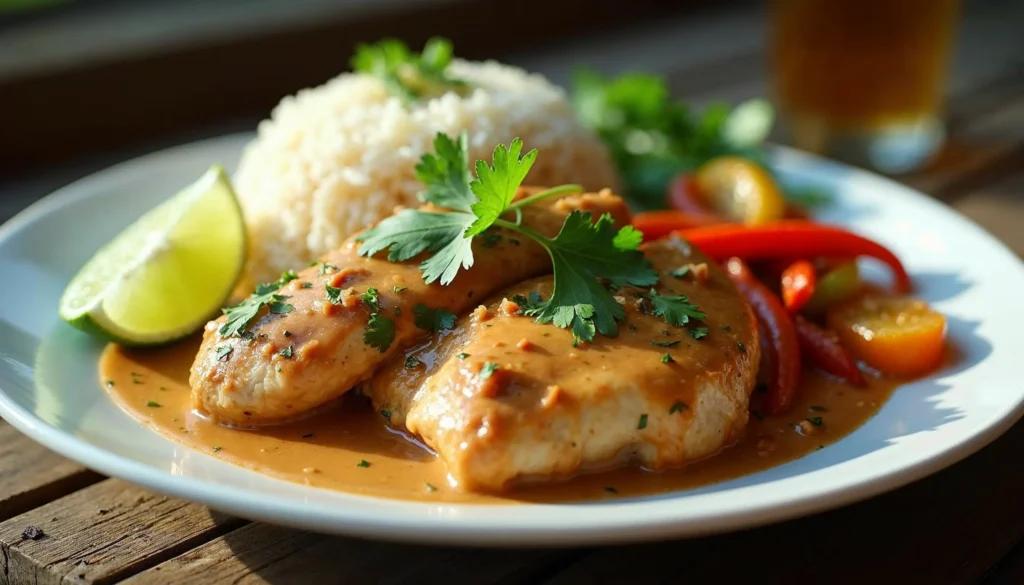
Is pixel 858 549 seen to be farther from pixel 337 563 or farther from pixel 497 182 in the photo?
pixel 497 182

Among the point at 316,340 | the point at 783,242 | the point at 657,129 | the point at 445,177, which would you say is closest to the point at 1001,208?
the point at 657,129

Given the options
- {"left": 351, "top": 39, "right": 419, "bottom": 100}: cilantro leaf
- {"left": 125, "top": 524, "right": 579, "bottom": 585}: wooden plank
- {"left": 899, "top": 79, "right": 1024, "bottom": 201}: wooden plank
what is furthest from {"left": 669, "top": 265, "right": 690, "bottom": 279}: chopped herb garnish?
{"left": 899, "top": 79, "right": 1024, "bottom": 201}: wooden plank

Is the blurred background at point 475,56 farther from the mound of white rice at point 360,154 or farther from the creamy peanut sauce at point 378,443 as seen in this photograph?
the creamy peanut sauce at point 378,443

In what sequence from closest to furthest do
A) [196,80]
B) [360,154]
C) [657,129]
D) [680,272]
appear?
1. [680,272]
2. [360,154]
3. [657,129]
4. [196,80]

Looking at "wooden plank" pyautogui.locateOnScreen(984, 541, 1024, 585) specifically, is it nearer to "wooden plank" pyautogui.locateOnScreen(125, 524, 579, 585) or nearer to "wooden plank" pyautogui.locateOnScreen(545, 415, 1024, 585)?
"wooden plank" pyautogui.locateOnScreen(545, 415, 1024, 585)

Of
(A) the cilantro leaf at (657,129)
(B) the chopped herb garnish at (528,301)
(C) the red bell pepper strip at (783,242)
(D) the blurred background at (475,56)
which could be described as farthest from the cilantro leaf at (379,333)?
(D) the blurred background at (475,56)

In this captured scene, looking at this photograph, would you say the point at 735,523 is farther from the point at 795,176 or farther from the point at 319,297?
the point at 795,176

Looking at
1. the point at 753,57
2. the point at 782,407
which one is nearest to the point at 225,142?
the point at 782,407
